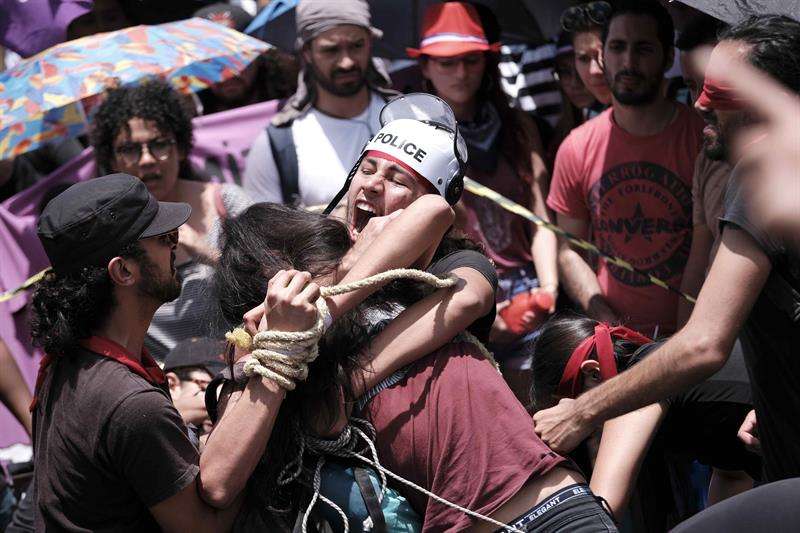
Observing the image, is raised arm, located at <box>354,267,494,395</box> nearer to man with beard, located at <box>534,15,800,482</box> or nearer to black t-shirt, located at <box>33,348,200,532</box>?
man with beard, located at <box>534,15,800,482</box>

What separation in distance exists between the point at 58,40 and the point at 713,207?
3.66 meters

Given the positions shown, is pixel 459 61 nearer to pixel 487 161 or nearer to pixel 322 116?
pixel 487 161

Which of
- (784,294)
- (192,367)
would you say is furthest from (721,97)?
(192,367)

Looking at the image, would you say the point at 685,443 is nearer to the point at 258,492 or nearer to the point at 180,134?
the point at 258,492

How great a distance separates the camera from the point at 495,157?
530 cm

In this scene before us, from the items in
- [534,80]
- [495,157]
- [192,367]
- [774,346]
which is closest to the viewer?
[774,346]

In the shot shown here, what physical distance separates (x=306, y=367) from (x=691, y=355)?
3.39 ft

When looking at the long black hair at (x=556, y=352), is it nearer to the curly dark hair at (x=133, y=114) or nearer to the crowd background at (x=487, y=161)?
the crowd background at (x=487, y=161)

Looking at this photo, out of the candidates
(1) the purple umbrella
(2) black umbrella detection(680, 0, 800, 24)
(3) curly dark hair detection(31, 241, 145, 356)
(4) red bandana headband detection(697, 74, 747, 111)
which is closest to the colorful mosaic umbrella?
(1) the purple umbrella

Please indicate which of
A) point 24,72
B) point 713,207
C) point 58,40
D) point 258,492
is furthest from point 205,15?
point 258,492

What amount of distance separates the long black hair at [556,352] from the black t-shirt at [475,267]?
55cm

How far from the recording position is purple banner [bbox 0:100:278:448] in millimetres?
5289

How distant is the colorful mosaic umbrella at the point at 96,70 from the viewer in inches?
202

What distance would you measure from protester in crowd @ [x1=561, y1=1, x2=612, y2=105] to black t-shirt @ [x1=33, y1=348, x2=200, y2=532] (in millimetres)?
3179
